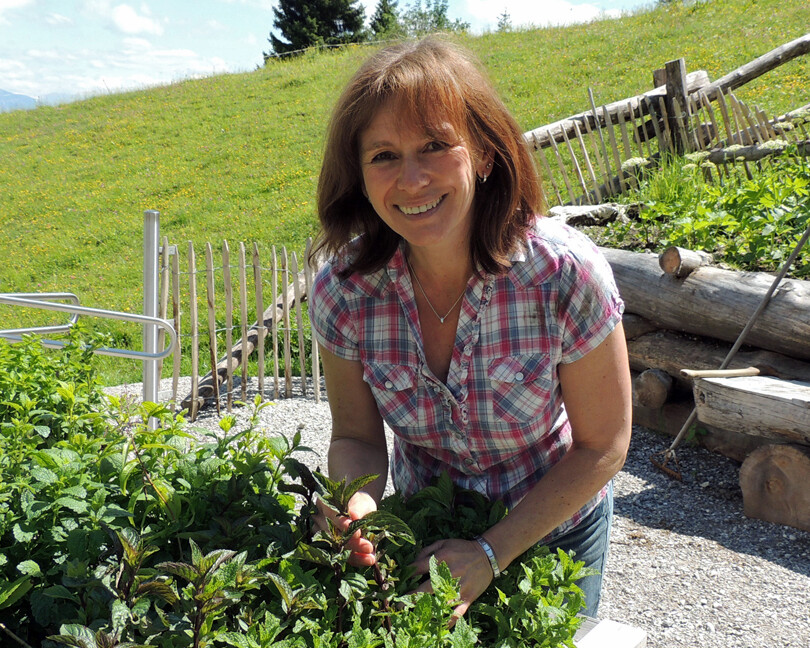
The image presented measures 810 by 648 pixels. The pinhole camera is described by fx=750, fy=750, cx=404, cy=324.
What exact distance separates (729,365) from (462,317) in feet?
11.6

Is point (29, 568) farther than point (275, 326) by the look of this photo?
No

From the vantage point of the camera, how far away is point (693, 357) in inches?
194

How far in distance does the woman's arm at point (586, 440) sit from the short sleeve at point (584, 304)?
2 centimetres

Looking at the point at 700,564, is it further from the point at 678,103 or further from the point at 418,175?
the point at 678,103

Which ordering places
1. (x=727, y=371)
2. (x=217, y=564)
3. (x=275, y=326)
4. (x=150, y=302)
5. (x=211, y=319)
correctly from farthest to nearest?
(x=275, y=326)
(x=211, y=319)
(x=727, y=371)
(x=150, y=302)
(x=217, y=564)

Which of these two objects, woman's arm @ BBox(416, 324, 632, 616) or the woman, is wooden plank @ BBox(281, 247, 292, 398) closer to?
the woman

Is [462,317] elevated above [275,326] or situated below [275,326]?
above

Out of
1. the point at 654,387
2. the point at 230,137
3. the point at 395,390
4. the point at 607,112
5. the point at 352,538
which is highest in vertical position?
the point at 230,137

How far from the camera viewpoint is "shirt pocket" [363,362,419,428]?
1.71 m

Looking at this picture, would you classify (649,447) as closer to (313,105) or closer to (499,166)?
(499,166)

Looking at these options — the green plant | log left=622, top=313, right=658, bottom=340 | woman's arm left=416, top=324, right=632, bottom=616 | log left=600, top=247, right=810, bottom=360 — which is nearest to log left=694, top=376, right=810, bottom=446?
log left=600, top=247, right=810, bottom=360

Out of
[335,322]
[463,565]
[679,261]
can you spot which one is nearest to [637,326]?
[679,261]

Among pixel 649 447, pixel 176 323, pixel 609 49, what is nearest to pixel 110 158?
pixel 609 49

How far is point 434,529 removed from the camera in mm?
1513
